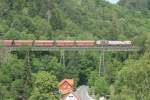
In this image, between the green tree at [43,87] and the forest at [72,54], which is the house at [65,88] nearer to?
the forest at [72,54]

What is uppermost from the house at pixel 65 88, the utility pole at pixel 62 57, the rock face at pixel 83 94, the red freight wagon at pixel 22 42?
the red freight wagon at pixel 22 42

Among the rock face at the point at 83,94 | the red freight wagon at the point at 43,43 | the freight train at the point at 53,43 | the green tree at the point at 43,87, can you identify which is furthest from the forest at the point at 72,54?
the red freight wagon at the point at 43,43

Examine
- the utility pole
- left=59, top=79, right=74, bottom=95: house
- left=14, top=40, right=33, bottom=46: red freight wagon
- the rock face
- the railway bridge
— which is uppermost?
left=14, top=40, right=33, bottom=46: red freight wagon

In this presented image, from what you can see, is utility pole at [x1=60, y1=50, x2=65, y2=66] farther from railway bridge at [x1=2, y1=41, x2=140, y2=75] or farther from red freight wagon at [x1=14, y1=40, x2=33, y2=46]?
red freight wagon at [x1=14, y1=40, x2=33, y2=46]

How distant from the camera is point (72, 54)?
6738 centimetres

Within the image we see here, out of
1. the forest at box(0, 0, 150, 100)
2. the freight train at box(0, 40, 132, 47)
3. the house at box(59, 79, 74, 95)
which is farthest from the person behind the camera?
the freight train at box(0, 40, 132, 47)

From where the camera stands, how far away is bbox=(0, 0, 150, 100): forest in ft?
122

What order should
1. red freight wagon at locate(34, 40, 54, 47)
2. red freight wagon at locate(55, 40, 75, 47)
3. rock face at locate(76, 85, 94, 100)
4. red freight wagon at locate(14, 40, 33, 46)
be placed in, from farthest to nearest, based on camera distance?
red freight wagon at locate(55, 40, 75, 47) < red freight wagon at locate(34, 40, 54, 47) < red freight wagon at locate(14, 40, 33, 46) < rock face at locate(76, 85, 94, 100)

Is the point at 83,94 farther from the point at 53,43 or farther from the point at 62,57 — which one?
the point at 53,43

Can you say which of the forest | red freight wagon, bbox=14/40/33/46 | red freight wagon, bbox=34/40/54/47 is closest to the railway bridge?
red freight wagon, bbox=34/40/54/47

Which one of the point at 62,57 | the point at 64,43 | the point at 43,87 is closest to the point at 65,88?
the point at 43,87

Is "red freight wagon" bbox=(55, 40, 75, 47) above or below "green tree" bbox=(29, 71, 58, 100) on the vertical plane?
above

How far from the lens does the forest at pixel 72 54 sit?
37312mm

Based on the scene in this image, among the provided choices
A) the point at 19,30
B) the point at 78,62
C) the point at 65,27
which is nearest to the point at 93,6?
the point at 65,27
